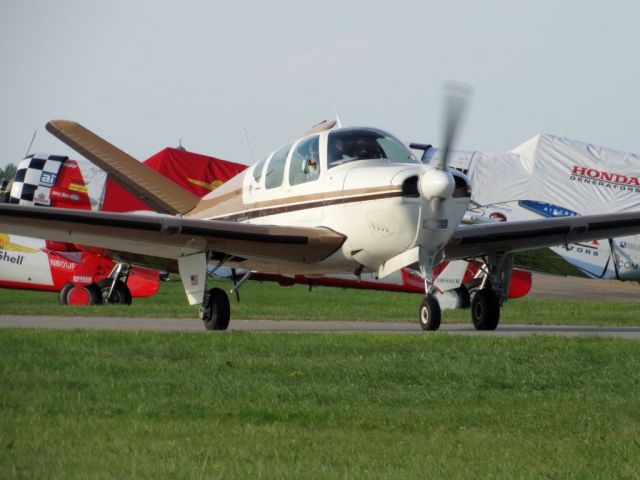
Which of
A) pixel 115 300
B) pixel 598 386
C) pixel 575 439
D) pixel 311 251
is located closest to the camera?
pixel 575 439

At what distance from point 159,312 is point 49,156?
888 cm

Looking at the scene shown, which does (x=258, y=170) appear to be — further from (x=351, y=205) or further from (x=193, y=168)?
(x=193, y=168)

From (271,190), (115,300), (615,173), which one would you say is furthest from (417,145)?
(271,190)

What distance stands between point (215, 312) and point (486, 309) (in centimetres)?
391

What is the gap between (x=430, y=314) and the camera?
51.0 feet

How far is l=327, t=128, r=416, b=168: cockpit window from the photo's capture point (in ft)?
52.1

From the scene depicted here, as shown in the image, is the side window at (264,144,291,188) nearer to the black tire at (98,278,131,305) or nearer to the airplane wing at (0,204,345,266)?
the airplane wing at (0,204,345,266)

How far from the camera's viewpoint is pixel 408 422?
7.71 metres

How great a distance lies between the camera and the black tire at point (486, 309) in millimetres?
16891

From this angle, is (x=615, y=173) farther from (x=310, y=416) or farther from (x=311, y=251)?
(x=310, y=416)

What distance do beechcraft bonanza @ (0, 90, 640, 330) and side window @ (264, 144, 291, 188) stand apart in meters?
0.02

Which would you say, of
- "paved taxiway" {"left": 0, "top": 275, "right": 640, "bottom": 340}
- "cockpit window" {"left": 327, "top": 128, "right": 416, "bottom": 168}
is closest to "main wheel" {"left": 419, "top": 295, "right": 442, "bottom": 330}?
"paved taxiway" {"left": 0, "top": 275, "right": 640, "bottom": 340}

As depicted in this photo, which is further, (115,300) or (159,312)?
(115,300)

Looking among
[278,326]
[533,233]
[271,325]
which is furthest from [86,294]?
[533,233]
